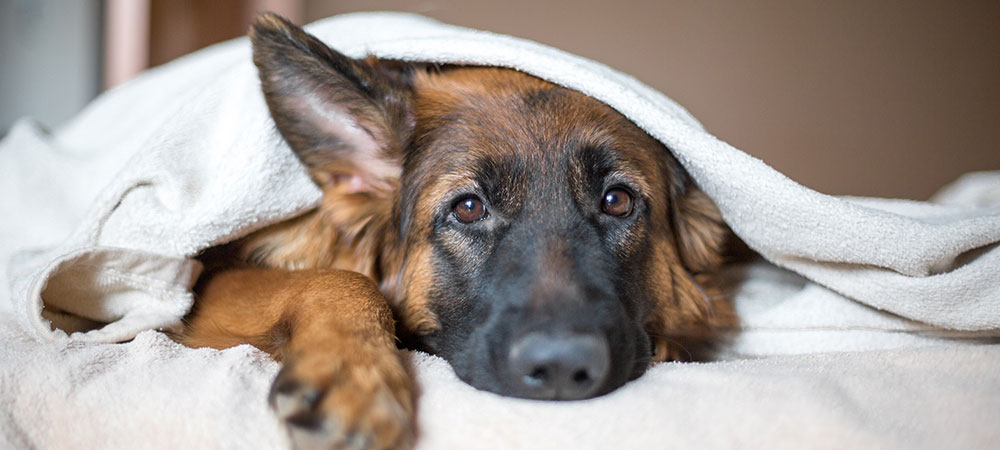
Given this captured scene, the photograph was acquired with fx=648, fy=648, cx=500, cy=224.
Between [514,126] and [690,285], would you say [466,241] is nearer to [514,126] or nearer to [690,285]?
[514,126]

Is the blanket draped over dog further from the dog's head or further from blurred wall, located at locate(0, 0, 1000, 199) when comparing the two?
blurred wall, located at locate(0, 0, 1000, 199)

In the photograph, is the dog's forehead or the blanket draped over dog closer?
the blanket draped over dog

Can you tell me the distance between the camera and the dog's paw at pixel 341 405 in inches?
33.8

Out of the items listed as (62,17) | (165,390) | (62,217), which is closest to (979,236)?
(165,390)

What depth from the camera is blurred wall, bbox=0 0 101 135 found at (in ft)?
10.3

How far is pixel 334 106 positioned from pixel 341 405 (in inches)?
36.2

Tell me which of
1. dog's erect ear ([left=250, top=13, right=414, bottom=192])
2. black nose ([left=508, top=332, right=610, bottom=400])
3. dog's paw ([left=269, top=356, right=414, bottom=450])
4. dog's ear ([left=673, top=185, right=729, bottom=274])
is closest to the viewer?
dog's paw ([left=269, top=356, right=414, bottom=450])

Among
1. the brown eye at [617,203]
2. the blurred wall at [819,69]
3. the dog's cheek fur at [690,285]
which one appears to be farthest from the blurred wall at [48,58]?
the dog's cheek fur at [690,285]

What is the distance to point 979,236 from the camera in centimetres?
138

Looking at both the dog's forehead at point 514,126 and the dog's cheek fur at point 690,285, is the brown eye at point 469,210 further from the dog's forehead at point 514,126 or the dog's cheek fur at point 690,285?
the dog's cheek fur at point 690,285

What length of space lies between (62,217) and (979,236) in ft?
8.67

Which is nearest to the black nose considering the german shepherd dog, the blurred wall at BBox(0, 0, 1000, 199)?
the german shepherd dog

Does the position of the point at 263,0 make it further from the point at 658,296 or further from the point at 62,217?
the point at 658,296

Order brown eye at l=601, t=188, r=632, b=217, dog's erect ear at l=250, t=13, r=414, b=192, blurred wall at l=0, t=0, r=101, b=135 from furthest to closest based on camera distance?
blurred wall at l=0, t=0, r=101, b=135
brown eye at l=601, t=188, r=632, b=217
dog's erect ear at l=250, t=13, r=414, b=192
